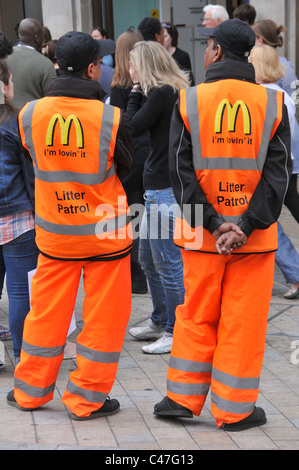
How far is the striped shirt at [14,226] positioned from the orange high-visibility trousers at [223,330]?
3.64 ft

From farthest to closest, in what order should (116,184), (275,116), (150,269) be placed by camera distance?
(150,269) → (116,184) → (275,116)

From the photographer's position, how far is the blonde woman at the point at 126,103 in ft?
20.5

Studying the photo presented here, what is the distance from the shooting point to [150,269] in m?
5.80

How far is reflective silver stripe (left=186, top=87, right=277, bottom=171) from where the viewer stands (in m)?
4.09

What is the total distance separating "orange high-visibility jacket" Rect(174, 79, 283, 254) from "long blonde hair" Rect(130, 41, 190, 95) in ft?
4.41

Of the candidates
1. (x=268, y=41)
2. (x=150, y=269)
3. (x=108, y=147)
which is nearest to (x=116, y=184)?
(x=108, y=147)

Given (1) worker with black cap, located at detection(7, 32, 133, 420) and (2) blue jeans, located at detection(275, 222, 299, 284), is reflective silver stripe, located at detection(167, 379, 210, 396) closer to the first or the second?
(1) worker with black cap, located at detection(7, 32, 133, 420)

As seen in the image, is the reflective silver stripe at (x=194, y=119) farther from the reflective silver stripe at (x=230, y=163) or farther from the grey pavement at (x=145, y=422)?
the grey pavement at (x=145, y=422)

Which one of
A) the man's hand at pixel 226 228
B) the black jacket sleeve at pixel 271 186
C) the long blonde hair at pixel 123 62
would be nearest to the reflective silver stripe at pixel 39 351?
the man's hand at pixel 226 228

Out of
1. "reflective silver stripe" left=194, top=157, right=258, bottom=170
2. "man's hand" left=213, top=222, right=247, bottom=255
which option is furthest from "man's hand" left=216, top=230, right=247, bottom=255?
"reflective silver stripe" left=194, top=157, right=258, bottom=170

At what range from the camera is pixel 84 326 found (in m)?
4.34

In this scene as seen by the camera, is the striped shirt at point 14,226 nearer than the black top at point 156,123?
Yes
